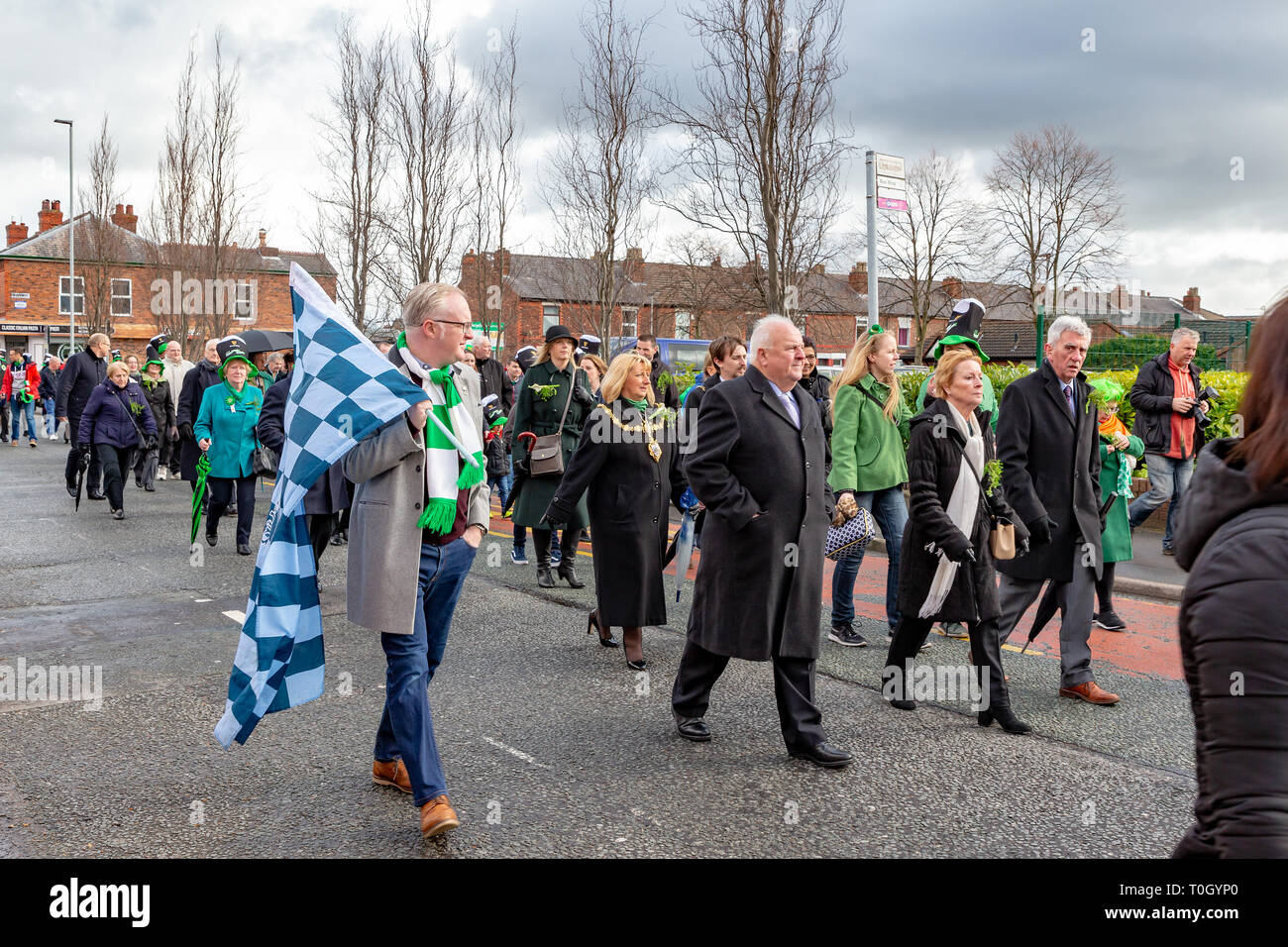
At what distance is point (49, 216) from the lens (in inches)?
2218

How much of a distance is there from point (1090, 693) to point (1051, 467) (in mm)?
1260

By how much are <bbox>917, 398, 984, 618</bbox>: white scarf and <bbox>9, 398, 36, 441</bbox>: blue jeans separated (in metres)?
28.0

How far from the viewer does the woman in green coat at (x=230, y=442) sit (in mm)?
10984

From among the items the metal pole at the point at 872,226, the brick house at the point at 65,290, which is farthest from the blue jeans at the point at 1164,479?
the brick house at the point at 65,290

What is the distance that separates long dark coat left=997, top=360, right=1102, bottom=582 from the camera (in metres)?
6.12

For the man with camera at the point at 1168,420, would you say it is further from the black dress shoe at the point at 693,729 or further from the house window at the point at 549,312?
the house window at the point at 549,312

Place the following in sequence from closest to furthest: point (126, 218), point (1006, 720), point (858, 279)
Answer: point (1006, 720) < point (126, 218) < point (858, 279)

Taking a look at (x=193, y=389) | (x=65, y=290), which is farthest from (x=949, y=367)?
(x=65, y=290)

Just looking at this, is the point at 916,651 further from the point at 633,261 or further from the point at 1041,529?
the point at 633,261

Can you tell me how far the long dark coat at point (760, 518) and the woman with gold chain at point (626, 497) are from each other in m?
1.56

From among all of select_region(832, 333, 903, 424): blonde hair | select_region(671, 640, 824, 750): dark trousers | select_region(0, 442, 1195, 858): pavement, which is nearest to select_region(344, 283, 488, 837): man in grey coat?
select_region(0, 442, 1195, 858): pavement
